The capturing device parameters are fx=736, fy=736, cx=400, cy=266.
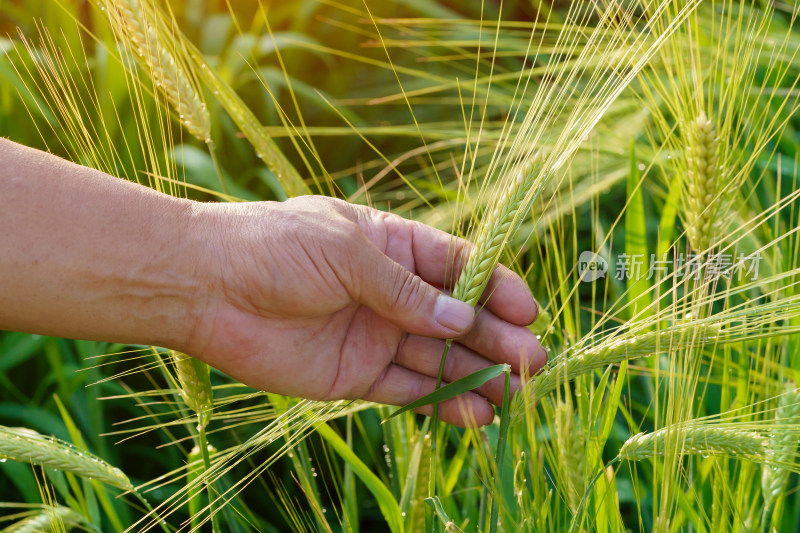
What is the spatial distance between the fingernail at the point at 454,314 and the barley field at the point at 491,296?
0.06 feet

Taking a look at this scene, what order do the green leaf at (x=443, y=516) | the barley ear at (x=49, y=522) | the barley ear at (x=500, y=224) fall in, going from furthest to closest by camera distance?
the barley ear at (x=49, y=522)
the barley ear at (x=500, y=224)
the green leaf at (x=443, y=516)

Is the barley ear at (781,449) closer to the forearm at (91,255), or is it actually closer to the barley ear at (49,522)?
the forearm at (91,255)

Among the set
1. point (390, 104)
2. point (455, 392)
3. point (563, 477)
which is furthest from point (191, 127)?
point (390, 104)

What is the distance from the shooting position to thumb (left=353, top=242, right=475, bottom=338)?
2.55 feet

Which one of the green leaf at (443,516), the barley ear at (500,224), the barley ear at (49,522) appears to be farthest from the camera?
the barley ear at (49,522)

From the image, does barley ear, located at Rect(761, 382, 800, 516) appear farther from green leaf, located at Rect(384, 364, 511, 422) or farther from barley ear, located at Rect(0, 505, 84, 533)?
barley ear, located at Rect(0, 505, 84, 533)

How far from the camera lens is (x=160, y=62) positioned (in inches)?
33.7

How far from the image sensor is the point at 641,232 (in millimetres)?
1077

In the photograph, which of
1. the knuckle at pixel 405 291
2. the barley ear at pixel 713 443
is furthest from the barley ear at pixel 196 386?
the barley ear at pixel 713 443

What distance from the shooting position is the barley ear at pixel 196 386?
29.5 inches

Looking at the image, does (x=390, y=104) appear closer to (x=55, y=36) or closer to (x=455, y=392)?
(x=55, y=36)

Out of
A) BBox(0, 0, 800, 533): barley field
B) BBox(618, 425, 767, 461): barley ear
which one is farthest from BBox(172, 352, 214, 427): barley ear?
BBox(618, 425, 767, 461): barley ear

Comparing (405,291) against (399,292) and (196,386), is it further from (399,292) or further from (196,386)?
(196,386)

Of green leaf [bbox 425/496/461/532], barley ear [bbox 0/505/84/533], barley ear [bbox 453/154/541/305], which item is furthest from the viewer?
barley ear [bbox 0/505/84/533]
